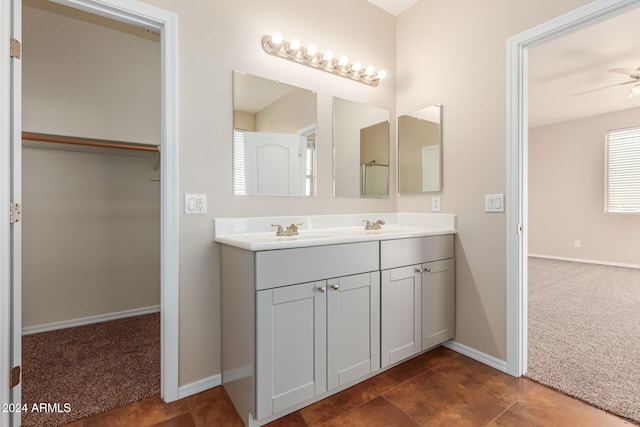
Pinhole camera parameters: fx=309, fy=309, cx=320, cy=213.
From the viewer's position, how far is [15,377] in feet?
4.63

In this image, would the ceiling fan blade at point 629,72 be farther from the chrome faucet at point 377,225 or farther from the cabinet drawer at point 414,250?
the chrome faucet at point 377,225

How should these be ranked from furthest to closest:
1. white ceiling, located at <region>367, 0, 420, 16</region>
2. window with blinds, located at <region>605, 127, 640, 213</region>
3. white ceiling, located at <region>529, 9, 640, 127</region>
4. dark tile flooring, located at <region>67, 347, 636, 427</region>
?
window with blinds, located at <region>605, 127, 640, 213</region> → white ceiling, located at <region>529, 9, 640, 127</region> → white ceiling, located at <region>367, 0, 420, 16</region> → dark tile flooring, located at <region>67, 347, 636, 427</region>

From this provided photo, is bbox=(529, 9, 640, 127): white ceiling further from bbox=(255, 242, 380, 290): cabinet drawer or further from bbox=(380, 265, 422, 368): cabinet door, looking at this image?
bbox=(255, 242, 380, 290): cabinet drawer

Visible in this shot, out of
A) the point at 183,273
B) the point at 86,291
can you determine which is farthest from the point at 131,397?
the point at 86,291

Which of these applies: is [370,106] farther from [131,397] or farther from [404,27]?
[131,397]

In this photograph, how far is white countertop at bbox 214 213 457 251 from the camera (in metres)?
1.54

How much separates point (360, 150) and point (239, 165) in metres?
1.02

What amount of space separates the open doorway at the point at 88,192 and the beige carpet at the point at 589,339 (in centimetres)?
258

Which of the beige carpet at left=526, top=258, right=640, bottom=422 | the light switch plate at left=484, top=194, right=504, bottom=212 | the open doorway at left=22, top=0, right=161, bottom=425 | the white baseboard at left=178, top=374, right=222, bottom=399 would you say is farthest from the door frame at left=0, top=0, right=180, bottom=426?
the beige carpet at left=526, top=258, right=640, bottom=422

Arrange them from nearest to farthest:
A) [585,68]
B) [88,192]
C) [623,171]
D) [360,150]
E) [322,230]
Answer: [322,230] → [360,150] → [88,192] → [585,68] → [623,171]

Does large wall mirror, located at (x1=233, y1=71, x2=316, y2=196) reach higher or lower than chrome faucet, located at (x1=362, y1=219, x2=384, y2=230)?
higher

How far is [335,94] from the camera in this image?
2340 mm

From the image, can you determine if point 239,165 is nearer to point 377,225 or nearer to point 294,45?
point 294,45

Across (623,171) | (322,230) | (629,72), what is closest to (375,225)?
(322,230)
